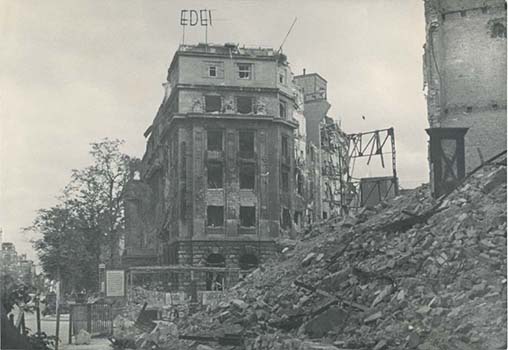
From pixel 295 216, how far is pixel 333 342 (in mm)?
4349

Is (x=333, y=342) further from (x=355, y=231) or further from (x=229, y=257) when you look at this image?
(x=229, y=257)

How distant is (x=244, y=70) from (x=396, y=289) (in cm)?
582

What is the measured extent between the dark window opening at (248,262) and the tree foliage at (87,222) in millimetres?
2201

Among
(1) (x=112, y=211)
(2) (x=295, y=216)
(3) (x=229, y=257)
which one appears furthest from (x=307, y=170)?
(1) (x=112, y=211)

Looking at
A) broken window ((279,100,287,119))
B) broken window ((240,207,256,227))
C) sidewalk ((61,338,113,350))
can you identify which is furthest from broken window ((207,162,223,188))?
sidewalk ((61,338,113,350))

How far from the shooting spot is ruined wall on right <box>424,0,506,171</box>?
10.4 metres

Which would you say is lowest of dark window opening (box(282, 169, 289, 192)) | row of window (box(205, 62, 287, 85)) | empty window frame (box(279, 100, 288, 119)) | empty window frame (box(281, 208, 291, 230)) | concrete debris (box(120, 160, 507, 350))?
concrete debris (box(120, 160, 507, 350))

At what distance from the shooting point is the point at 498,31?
1048 centimetres

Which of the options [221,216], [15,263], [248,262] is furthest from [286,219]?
[15,263]

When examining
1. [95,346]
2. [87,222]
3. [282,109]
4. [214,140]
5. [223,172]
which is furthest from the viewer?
[282,109]

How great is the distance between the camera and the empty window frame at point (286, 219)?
541 inches

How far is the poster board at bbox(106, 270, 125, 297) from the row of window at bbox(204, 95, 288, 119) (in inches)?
129

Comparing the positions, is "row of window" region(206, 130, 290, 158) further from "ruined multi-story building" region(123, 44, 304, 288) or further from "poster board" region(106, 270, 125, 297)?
"poster board" region(106, 270, 125, 297)

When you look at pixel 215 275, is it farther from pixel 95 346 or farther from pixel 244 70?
pixel 244 70
